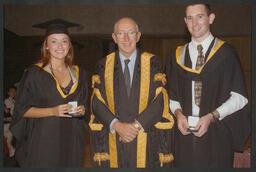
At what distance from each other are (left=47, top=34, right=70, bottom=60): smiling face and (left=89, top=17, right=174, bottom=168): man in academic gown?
1.42 ft

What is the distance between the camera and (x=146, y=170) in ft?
9.66

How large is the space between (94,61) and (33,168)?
1.34 meters

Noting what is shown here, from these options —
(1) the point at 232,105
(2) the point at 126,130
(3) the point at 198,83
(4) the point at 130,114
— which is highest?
(3) the point at 198,83

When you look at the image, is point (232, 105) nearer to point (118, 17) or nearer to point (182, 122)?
point (182, 122)

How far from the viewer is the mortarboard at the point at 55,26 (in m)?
3.02

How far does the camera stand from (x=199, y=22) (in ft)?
9.51

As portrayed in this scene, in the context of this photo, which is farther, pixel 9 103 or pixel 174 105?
pixel 9 103

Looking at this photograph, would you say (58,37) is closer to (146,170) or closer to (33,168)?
(33,168)

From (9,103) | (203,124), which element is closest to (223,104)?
(203,124)

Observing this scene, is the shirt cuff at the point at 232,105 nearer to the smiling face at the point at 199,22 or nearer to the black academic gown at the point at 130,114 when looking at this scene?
the black academic gown at the point at 130,114

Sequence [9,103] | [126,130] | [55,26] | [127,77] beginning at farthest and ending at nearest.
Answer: [9,103] < [55,26] < [127,77] < [126,130]

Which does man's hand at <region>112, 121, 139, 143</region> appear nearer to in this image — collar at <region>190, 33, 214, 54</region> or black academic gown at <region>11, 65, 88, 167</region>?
black academic gown at <region>11, 65, 88, 167</region>

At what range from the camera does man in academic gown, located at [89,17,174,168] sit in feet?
9.50

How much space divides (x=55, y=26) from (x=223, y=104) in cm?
195
